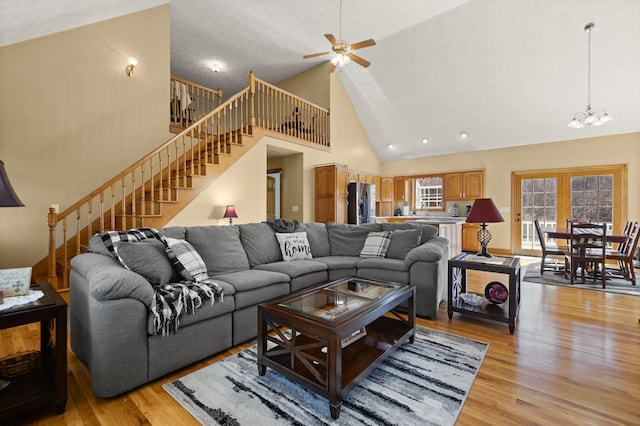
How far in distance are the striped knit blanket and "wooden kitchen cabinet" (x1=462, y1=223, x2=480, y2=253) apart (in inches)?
269

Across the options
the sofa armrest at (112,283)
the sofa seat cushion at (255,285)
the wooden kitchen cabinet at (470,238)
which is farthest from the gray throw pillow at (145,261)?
the wooden kitchen cabinet at (470,238)

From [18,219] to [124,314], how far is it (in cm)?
374

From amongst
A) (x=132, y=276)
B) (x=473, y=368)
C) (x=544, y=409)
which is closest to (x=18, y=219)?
(x=132, y=276)

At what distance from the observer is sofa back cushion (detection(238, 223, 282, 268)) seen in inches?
131

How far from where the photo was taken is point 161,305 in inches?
75.5

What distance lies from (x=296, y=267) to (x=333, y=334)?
157cm

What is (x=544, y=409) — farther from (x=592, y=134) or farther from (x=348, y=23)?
(x=592, y=134)

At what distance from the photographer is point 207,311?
7.18 feet

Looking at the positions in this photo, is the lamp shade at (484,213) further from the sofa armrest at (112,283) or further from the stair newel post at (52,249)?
the stair newel post at (52,249)

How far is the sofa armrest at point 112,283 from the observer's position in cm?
170

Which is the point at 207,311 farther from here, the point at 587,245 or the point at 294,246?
the point at 587,245

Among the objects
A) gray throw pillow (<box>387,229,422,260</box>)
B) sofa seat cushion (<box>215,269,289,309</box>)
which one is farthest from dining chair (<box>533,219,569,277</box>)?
sofa seat cushion (<box>215,269,289,309</box>)

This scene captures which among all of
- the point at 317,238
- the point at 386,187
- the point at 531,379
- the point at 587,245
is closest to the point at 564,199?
the point at 587,245

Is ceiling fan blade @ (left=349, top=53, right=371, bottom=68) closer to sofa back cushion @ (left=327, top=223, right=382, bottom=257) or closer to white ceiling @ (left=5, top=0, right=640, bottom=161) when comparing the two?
white ceiling @ (left=5, top=0, right=640, bottom=161)
